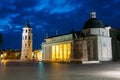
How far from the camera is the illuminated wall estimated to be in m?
78.8

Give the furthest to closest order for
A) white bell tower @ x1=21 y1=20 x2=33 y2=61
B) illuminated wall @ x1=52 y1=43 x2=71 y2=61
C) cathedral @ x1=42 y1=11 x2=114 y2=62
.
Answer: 1. white bell tower @ x1=21 y1=20 x2=33 y2=61
2. illuminated wall @ x1=52 y1=43 x2=71 y2=61
3. cathedral @ x1=42 y1=11 x2=114 y2=62

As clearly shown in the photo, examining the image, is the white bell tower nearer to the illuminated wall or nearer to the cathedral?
the illuminated wall

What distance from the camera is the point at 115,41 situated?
75.4 metres

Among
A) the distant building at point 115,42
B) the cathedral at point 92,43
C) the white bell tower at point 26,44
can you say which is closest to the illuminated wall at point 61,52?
the cathedral at point 92,43

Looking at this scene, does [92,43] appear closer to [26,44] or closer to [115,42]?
[115,42]

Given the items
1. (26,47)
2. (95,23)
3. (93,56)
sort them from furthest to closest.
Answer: (26,47)
(95,23)
(93,56)

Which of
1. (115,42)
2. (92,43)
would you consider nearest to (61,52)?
(92,43)

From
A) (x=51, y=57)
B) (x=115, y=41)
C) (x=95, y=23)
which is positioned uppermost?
(x=95, y=23)

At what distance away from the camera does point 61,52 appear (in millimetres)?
83688

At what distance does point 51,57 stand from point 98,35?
105 feet

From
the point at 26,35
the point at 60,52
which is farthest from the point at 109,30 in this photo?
the point at 26,35

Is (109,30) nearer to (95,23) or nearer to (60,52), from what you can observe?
(95,23)

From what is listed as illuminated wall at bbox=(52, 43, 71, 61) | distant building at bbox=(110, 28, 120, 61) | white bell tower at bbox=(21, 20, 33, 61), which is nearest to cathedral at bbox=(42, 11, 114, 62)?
illuminated wall at bbox=(52, 43, 71, 61)

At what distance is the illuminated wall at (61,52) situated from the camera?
78769mm
